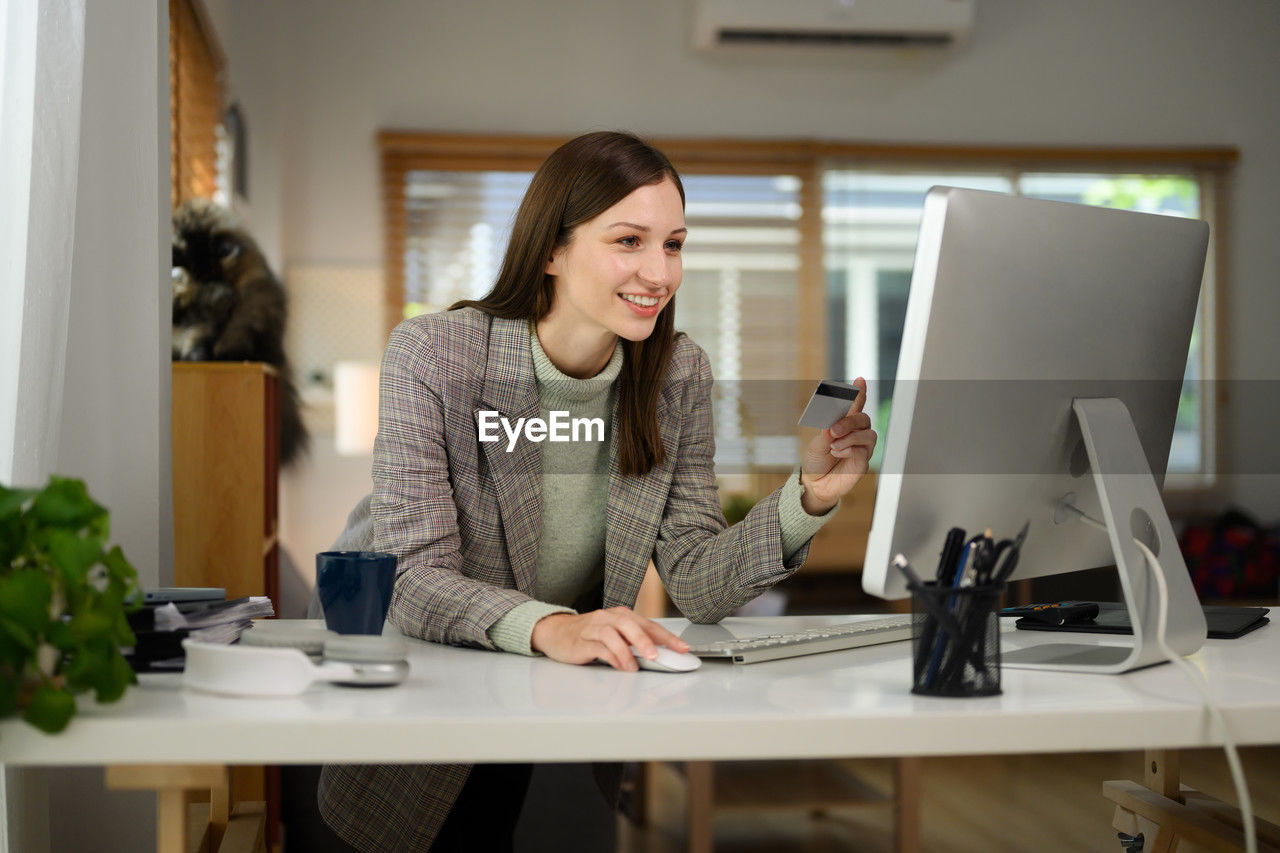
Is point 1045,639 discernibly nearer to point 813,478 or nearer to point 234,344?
point 813,478

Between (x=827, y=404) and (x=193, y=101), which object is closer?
(x=827, y=404)

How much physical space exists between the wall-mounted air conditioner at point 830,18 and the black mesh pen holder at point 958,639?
13.0 feet

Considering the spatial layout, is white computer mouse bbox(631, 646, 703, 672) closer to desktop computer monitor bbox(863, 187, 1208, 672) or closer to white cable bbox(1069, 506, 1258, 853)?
desktop computer monitor bbox(863, 187, 1208, 672)

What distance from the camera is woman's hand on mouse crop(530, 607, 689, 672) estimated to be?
35.0 inches

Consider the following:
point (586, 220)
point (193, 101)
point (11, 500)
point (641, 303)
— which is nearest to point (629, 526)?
point (641, 303)

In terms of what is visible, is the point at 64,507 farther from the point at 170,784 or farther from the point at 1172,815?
the point at 1172,815

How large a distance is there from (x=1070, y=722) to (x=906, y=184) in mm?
4311

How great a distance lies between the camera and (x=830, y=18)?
4.38 metres

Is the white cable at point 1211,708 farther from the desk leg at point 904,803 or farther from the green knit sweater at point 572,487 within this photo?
the desk leg at point 904,803

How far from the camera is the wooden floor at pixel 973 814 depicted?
2.48 meters

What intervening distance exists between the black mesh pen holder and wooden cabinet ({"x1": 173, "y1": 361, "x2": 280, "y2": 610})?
163 cm

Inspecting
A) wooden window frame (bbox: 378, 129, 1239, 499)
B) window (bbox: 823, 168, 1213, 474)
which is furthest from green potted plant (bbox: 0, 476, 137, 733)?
window (bbox: 823, 168, 1213, 474)

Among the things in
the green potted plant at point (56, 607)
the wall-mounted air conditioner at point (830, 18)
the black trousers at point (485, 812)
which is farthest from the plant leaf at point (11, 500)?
the wall-mounted air conditioner at point (830, 18)

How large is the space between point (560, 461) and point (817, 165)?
3639mm
